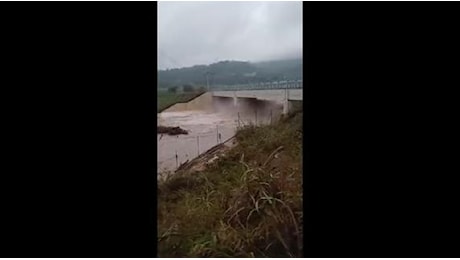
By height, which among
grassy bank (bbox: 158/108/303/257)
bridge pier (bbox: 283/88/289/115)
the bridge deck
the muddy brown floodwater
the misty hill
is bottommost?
grassy bank (bbox: 158/108/303/257)

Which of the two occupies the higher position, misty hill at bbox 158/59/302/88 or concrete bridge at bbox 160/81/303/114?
misty hill at bbox 158/59/302/88

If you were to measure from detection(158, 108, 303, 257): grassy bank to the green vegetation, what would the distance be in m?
0.40

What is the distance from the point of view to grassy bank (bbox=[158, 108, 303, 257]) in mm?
2990

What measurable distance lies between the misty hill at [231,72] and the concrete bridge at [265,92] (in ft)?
0.13

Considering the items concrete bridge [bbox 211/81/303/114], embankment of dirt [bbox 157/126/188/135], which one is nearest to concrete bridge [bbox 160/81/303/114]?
concrete bridge [bbox 211/81/303/114]

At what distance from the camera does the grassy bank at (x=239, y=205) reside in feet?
9.81

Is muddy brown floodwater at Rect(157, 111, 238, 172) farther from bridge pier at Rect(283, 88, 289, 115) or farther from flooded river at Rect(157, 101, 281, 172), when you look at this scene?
bridge pier at Rect(283, 88, 289, 115)

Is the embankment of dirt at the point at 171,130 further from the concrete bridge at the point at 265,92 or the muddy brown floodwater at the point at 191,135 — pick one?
the concrete bridge at the point at 265,92

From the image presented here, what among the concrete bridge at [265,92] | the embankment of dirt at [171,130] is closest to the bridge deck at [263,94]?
the concrete bridge at [265,92]

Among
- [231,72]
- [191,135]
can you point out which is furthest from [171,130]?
[231,72]

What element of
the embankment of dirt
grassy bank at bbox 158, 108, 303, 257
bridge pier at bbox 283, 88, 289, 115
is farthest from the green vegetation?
bridge pier at bbox 283, 88, 289, 115
